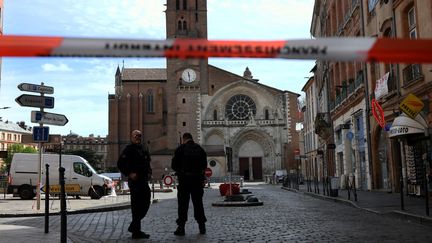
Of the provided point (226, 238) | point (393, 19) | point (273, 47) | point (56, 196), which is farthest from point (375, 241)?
point (56, 196)

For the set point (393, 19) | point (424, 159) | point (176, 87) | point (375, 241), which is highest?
point (176, 87)

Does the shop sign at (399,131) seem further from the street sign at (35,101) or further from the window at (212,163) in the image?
the window at (212,163)

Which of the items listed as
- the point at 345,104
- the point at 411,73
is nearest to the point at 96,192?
the point at 345,104

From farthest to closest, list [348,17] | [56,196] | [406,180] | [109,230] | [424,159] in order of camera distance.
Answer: [348,17] < [56,196] < [406,180] < [424,159] < [109,230]

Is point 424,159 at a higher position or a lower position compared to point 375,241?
higher

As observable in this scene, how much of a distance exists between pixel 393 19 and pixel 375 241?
1363 cm

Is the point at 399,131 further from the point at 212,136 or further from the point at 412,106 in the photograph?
the point at 212,136

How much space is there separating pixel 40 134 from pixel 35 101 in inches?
38.9

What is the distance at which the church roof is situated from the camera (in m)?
84.2

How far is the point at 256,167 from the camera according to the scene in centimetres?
7219

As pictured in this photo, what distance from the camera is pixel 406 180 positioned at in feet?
61.7

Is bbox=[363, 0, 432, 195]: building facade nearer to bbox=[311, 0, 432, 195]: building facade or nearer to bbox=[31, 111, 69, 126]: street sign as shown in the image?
bbox=[311, 0, 432, 195]: building facade

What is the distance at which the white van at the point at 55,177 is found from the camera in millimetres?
24719

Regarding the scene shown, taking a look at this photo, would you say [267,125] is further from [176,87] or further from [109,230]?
[109,230]
